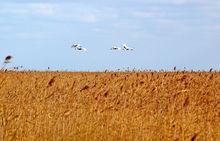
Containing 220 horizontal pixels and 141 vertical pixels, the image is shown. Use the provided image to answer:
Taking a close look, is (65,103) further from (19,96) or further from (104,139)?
(104,139)

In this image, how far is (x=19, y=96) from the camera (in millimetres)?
10789

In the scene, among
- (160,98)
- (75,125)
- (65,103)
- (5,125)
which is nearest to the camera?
(5,125)

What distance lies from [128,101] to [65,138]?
2.31 metres

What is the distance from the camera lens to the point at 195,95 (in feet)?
39.3

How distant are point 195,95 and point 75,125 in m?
3.71

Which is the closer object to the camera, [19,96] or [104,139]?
[104,139]

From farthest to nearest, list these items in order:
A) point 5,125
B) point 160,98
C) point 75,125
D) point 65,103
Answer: point 160,98
point 65,103
point 75,125
point 5,125

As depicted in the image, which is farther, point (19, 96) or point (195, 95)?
point (195, 95)

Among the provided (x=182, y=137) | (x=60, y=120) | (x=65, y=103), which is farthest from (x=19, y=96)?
(x=182, y=137)

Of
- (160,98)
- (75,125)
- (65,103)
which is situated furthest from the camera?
(160,98)

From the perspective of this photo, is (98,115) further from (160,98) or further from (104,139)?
(160,98)

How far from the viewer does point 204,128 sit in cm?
924

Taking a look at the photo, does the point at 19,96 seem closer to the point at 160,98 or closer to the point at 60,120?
the point at 60,120

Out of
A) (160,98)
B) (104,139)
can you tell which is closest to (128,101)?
(160,98)
